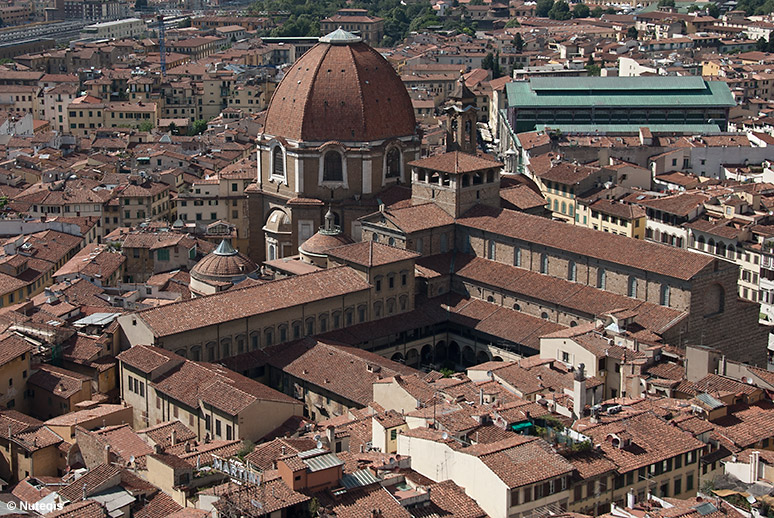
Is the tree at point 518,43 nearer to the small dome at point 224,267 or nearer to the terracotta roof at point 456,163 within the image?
the terracotta roof at point 456,163

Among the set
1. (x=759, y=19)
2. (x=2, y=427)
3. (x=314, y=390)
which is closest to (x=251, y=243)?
(x=314, y=390)

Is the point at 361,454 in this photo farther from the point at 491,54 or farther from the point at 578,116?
the point at 491,54

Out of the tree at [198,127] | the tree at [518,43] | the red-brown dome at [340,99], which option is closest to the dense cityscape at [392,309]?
the red-brown dome at [340,99]

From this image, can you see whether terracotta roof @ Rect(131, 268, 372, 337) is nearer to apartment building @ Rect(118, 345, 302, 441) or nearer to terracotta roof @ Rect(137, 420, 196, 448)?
apartment building @ Rect(118, 345, 302, 441)

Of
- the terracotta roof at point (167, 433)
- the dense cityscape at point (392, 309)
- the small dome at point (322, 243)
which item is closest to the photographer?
the dense cityscape at point (392, 309)

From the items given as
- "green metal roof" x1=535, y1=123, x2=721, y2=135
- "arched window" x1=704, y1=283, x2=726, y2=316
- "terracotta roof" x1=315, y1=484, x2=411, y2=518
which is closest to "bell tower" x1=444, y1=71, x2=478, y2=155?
"arched window" x1=704, y1=283, x2=726, y2=316

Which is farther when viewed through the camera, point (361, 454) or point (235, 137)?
point (235, 137)

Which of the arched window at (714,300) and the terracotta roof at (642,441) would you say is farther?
the arched window at (714,300)
